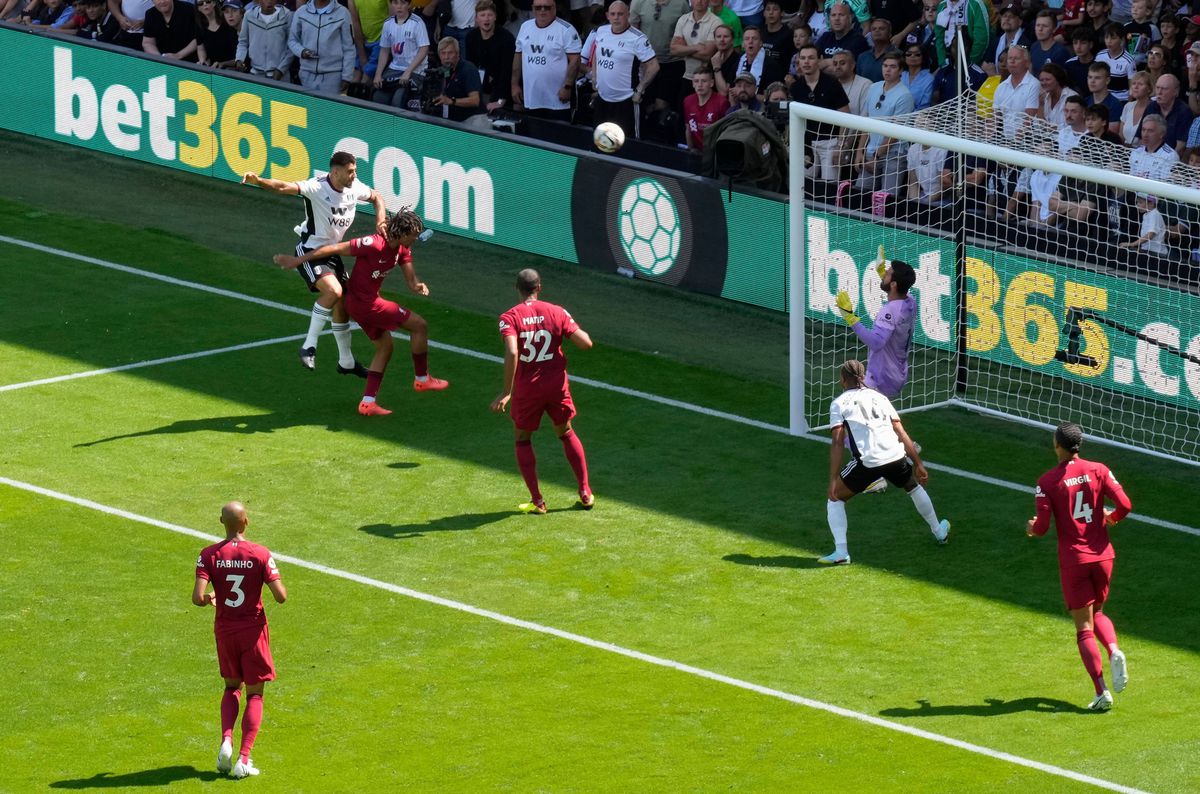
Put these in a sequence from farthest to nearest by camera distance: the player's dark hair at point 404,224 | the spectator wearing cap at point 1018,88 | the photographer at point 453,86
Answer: the photographer at point 453,86
the spectator wearing cap at point 1018,88
the player's dark hair at point 404,224

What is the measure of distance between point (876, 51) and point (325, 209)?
709 centimetres

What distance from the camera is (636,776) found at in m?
11.7

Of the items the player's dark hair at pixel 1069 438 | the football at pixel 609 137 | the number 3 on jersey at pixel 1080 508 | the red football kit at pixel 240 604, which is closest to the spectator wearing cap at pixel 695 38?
the football at pixel 609 137

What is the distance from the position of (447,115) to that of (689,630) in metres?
11.8

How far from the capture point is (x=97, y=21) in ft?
91.7

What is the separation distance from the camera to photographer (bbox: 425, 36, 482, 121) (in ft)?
79.7

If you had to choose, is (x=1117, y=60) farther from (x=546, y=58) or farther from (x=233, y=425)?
(x=233, y=425)

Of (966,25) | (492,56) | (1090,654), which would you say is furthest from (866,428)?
(492,56)

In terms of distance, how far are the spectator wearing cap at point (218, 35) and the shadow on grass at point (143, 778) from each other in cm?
1601

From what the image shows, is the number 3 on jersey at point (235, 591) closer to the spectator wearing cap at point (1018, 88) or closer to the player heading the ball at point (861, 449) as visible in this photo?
the player heading the ball at point (861, 449)

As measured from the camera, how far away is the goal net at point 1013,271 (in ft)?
59.4

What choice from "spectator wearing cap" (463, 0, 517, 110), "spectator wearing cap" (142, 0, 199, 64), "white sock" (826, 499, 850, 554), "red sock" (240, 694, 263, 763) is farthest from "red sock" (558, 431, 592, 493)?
"spectator wearing cap" (142, 0, 199, 64)

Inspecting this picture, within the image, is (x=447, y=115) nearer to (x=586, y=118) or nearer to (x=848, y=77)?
(x=586, y=118)

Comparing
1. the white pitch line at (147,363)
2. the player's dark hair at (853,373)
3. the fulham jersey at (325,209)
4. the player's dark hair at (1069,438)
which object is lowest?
the white pitch line at (147,363)
